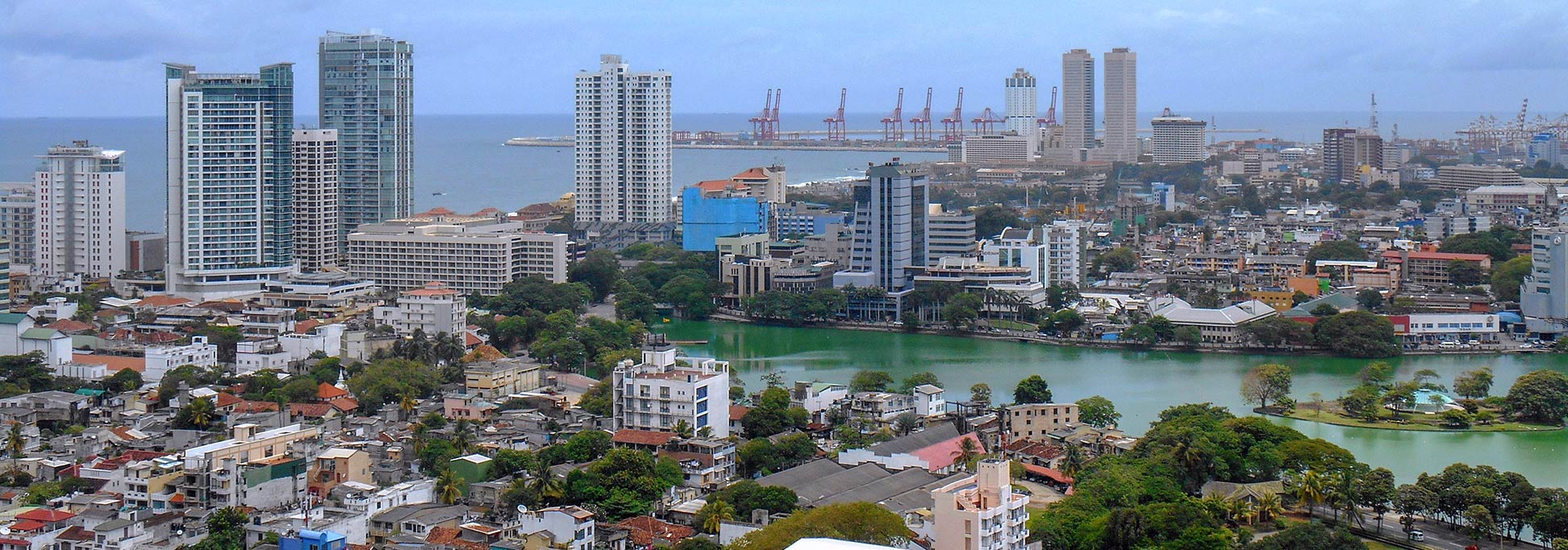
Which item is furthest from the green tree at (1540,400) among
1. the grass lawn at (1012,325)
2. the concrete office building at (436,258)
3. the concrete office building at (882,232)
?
the concrete office building at (436,258)

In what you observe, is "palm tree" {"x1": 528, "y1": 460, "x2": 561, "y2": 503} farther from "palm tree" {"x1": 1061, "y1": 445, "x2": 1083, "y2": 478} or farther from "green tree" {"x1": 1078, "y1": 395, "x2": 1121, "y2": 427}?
"green tree" {"x1": 1078, "y1": 395, "x2": 1121, "y2": 427}

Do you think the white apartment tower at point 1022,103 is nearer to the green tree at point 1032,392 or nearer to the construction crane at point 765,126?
the construction crane at point 765,126

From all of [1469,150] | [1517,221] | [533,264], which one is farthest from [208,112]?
[1469,150]

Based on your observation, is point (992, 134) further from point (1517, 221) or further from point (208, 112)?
point (208, 112)

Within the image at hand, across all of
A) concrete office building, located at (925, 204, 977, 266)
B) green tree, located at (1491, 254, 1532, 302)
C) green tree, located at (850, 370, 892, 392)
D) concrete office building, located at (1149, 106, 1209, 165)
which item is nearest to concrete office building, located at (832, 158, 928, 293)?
concrete office building, located at (925, 204, 977, 266)

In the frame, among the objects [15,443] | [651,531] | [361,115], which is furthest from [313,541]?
[361,115]

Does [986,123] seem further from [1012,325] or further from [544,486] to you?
[544,486]
